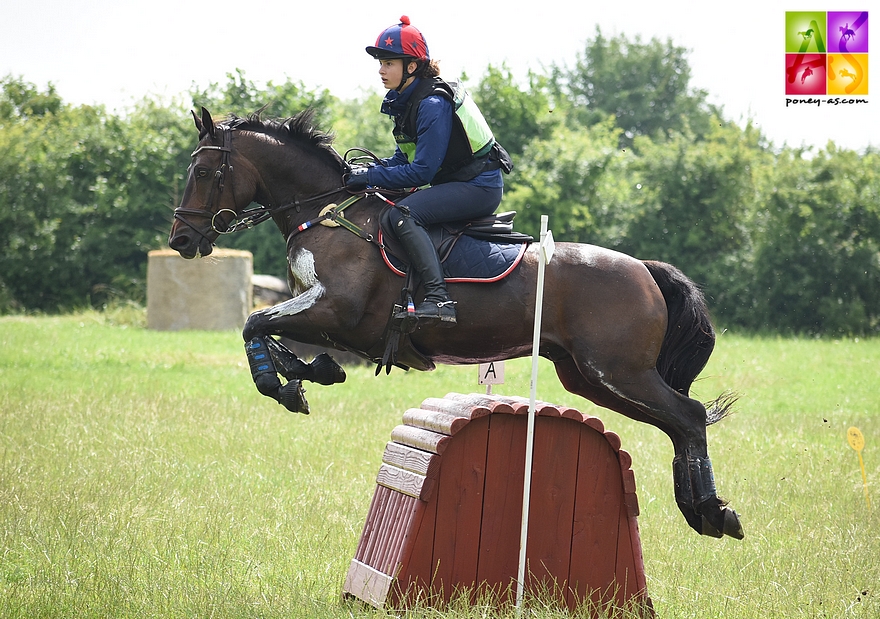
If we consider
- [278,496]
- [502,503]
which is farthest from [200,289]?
[502,503]

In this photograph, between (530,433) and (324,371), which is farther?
(324,371)

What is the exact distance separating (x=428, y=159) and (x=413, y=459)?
1557mm

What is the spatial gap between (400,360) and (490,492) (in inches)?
36.5

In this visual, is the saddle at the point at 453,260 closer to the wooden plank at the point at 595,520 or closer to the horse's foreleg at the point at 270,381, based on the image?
the horse's foreleg at the point at 270,381

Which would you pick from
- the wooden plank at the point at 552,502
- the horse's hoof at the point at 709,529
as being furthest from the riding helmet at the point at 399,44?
the horse's hoof at the point at 709,529

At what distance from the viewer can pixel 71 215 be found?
2605cm

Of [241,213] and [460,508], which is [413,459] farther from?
[241,213]

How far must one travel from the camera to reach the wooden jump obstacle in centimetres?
452

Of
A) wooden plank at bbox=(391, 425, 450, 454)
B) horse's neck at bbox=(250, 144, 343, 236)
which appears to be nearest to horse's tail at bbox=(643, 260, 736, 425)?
wooden plank at bbox=(391, 425, 450, 454)

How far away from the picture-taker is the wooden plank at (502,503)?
4645 millimetres

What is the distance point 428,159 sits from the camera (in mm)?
4914

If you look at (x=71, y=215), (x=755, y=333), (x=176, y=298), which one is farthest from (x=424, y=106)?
(x=71, y=215)

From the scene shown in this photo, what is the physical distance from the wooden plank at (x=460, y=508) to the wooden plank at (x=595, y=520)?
52 cm

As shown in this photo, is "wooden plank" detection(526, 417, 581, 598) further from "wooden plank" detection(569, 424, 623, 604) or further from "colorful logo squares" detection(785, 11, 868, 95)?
"colorful logo squares" detection(785, 11, 868, 95)
